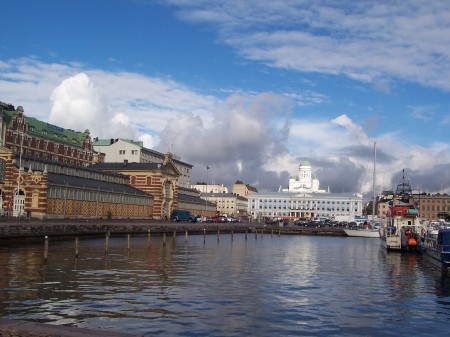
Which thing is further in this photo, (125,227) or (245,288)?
A: (125,227)

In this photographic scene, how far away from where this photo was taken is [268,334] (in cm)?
2525

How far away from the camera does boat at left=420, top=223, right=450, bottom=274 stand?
4991 centimetres

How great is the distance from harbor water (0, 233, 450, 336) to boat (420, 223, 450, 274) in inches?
62.8

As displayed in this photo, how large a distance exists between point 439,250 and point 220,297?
30311 millimetres

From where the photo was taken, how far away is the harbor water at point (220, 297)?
26.7 meters

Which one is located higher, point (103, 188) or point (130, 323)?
point (103, 188)

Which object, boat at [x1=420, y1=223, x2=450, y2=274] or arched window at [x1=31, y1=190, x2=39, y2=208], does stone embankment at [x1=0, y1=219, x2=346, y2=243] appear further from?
boat at [x1=420, y1=223, x2=450, y2=274]

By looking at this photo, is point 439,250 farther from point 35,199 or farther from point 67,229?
point 35,199

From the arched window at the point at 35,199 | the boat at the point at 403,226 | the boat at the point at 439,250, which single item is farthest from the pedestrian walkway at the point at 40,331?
the arched window at the point at 35,199

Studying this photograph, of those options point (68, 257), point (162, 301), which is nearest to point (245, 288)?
point (162, 301)

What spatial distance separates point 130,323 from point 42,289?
11.3 meters

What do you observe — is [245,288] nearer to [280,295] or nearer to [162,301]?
[280,295]

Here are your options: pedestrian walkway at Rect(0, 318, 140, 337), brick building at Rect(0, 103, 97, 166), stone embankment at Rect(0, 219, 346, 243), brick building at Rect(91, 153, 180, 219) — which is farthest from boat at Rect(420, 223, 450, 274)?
brick building at Rect(91, 153, 180, 219)

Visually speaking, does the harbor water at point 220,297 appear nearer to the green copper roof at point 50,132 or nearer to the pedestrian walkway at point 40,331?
the pedestrian walkway at point 40,331
